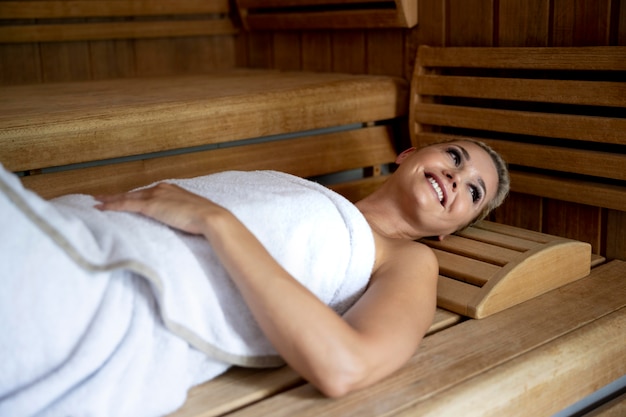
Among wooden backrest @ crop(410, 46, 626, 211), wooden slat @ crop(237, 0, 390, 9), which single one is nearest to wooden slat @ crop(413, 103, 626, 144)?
wooden backrest @ crop(410, 46, 626, 211)

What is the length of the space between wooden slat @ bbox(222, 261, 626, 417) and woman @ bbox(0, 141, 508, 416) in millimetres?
39

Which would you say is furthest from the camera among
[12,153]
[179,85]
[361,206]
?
[179,85]

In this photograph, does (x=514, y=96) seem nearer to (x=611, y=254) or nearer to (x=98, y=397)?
(x=611, y=254)

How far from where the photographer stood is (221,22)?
307cm

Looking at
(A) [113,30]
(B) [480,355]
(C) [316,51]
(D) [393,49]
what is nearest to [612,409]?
(B) [480,355]

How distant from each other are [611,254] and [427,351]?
0.78 m

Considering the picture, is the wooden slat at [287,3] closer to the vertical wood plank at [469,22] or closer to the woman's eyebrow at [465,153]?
the vertical wood plank at [469,22]

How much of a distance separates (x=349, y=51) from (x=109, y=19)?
94 cm

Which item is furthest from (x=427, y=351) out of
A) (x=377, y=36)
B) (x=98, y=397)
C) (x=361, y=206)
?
(x=377, y=36)

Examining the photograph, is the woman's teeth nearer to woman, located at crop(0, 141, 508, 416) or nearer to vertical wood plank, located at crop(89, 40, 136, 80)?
woman, located at crop(0, 141, 508, 416)

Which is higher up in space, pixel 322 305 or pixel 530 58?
pixel 530 58

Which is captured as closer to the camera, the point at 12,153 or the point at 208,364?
the point at 208,364

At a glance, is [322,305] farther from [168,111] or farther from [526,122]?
[526,122]

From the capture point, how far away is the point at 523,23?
1992 millimetres
